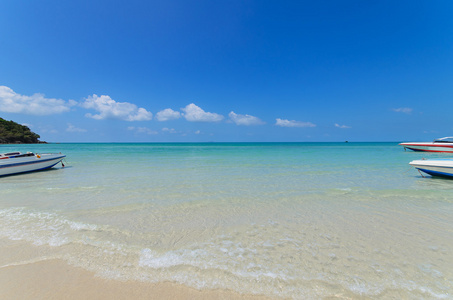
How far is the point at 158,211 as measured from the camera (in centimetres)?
629

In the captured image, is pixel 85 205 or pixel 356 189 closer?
pixel 85 205

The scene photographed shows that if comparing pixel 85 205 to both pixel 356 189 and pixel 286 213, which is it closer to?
pixel 286 213

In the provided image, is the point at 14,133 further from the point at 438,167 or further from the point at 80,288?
the point at 438,167

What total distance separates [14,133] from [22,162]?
125m

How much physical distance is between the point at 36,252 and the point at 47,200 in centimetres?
469

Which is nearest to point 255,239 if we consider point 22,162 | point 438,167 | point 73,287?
point 73,287

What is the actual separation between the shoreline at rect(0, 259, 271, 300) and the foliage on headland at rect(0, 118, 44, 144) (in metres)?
134

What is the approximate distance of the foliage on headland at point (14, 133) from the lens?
94981mm

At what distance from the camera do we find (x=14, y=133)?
99938 millimetres

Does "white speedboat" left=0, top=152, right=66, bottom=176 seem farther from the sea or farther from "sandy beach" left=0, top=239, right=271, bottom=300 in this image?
"sandy beach" left=0, top=239, right=271, bottom=300

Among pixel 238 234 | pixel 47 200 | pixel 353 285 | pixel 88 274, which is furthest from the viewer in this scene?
pixel 47 200

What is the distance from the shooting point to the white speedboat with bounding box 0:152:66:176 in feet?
45.1

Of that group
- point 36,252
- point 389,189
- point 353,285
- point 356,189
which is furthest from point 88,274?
point 389,189

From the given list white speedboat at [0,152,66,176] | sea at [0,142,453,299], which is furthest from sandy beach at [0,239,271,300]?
white speedboat at [0,152,66,176]
